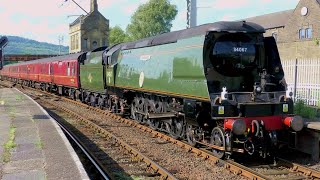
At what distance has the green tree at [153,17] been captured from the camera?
243 ft

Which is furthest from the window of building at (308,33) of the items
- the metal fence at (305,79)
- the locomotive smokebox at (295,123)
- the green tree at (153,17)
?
the locomotive smokebox at (295,123)

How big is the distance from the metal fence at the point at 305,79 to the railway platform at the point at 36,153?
7980mm

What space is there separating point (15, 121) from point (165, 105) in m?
5.93

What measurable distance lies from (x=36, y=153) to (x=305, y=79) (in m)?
9.61

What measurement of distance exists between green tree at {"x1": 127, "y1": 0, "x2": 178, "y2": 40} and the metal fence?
2346 inches

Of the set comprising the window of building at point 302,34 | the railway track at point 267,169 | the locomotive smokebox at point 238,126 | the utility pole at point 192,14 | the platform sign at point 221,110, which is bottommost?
the railway track at point 267,169

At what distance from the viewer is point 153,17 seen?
74.2m

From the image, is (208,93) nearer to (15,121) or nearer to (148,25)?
(15,121)

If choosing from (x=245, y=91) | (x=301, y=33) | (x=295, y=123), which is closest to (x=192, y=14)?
(x=245, y=91)

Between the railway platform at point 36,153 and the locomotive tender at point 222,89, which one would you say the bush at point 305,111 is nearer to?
the locomotive tender at point 222,89

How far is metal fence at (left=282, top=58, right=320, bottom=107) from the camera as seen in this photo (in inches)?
542

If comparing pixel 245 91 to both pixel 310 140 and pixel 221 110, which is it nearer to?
pixel 221 110

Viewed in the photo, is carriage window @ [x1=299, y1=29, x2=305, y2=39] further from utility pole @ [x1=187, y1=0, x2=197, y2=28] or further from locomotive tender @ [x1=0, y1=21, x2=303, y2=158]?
locomotive tender @ [x1=0, y1=21, x2=303, y2=158]

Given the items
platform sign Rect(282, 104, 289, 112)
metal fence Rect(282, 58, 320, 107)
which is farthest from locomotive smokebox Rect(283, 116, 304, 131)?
metal fence Rect(282, 58, 320, 107)
